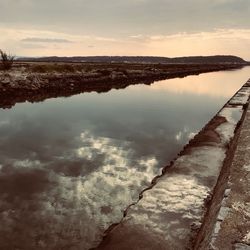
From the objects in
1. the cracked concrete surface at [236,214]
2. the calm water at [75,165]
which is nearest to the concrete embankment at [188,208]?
the cracked concrete surface at [236,214]

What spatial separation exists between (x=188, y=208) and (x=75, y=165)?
171 inches

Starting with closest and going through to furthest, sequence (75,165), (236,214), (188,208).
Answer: (236,214) < (188,208) < (75,165)

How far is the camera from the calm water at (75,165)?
7066mm

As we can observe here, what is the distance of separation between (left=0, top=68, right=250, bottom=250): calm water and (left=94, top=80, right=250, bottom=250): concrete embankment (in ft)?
1.64

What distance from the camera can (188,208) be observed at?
783 cm

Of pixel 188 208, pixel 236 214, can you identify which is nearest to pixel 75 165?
pixel 188 208

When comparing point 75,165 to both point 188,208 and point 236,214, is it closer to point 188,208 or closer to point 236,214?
point 188,208

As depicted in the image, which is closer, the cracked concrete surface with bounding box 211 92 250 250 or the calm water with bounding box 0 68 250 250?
the cracked concrete surface with bounding box 211 92 250 250

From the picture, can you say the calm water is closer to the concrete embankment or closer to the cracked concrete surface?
the concrete embankment

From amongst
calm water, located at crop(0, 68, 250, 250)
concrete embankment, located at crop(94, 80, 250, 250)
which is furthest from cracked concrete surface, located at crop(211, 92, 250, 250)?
calm water, located at crop(0, 68, 250, 250)

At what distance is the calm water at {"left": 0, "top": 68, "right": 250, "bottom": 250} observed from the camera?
707 centimetres

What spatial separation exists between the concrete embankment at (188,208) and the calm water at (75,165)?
50 centimetres

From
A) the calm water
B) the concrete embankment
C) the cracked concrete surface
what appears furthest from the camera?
the calm water

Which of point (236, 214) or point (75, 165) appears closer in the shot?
point (236, 214)
